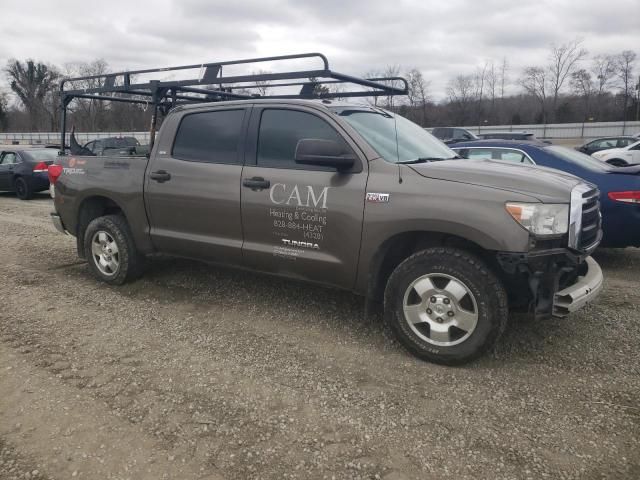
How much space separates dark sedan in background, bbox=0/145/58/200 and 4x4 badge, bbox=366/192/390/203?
12.9 m

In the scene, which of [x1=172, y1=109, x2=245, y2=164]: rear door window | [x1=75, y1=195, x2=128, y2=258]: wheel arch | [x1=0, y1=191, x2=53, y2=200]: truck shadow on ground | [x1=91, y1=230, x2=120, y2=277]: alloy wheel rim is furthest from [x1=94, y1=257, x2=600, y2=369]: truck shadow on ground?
[x1=0, y1=191, x2=53, y2=200]: truck shadow on ground

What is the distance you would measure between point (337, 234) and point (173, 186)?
1.78 meters

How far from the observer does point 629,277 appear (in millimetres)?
5676

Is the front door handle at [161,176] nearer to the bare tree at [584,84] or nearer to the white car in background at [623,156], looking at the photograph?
the white car in background at [623,156]

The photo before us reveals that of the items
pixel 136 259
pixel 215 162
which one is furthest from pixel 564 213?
pixel 136 259

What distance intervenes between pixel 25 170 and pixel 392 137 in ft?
43.0

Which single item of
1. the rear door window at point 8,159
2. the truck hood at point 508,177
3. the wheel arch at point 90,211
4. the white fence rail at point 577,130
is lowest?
the wheel arch at point 90,211

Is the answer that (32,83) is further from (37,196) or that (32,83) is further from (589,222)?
(589,222)

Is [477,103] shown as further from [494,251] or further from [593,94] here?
[494,251]

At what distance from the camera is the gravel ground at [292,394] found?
8.39 feet

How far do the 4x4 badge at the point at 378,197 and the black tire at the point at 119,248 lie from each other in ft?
9.15

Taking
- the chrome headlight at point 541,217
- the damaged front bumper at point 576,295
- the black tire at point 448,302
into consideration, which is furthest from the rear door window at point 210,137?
the damaged front bumper at point 576,295

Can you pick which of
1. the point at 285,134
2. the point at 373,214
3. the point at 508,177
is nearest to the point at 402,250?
the point at 373,214

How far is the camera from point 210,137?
464cm
